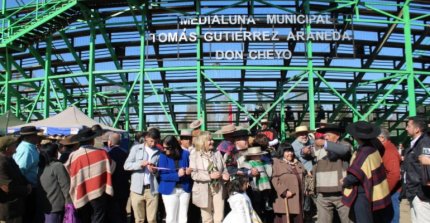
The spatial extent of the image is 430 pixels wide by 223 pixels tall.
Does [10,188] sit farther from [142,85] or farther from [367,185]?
[142,85]

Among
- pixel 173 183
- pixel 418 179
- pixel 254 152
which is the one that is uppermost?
pixel 254 152

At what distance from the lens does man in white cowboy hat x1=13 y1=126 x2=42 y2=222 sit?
6430 millimetres

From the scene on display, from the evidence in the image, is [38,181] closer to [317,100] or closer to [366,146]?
[366,146]

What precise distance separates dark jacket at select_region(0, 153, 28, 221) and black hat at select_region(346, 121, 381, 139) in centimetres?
447

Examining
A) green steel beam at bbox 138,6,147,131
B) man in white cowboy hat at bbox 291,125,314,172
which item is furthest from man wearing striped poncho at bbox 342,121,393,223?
green steel beam at bbox 138,6,147,131

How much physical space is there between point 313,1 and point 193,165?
10.3m

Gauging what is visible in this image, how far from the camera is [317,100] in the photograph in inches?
750

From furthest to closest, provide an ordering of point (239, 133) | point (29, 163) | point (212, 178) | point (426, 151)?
point (239, 133)
point (212, 178)
point (29, 163)
point (426, 151)

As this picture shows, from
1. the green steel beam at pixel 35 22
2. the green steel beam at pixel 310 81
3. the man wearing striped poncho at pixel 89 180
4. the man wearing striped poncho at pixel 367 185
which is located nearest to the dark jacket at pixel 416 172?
the man wearing striped poncho at pixel 367 185

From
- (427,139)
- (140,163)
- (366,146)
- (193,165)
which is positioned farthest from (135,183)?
(427,139)

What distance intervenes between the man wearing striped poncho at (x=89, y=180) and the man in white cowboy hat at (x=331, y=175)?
3063 mm

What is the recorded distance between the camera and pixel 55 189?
619cm

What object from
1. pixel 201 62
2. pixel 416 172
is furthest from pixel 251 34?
pixel 416 172

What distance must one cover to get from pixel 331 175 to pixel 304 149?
6.69 ft
